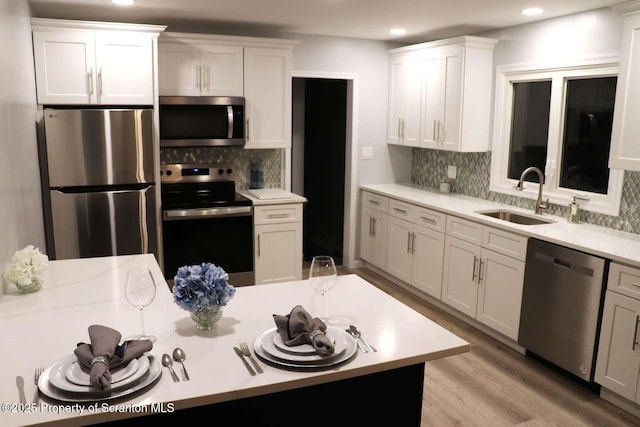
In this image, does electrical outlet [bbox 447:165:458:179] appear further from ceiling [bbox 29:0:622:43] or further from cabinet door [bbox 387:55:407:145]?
ceiling [bbox 29:0:622:43]

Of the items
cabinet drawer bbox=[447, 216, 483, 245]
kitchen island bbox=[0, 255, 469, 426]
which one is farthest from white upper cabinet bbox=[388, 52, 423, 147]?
kitchen island bbox=[0, 255, 469, 426]

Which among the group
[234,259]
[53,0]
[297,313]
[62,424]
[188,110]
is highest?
[53,0]

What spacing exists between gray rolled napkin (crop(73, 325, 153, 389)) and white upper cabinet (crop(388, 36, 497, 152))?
3553 millimetres

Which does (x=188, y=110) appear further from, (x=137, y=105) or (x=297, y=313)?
(x=297, y=313)

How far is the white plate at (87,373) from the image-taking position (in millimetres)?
1321

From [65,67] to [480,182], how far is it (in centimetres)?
346

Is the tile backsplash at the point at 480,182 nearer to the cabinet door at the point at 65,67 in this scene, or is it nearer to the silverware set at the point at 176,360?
the silverware set at the point at 176,360

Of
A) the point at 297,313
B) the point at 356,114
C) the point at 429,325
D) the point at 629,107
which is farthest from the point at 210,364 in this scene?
the point at 356,114

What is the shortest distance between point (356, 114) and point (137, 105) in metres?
2.17

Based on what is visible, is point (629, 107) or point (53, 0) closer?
point (629, 107)

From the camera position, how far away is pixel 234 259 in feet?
14.5

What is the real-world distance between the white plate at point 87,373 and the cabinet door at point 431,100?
12.4 feet

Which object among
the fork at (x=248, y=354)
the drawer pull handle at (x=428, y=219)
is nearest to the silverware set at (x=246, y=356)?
the fork at (x=248, y=354)

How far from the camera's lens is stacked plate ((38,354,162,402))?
128 cm
